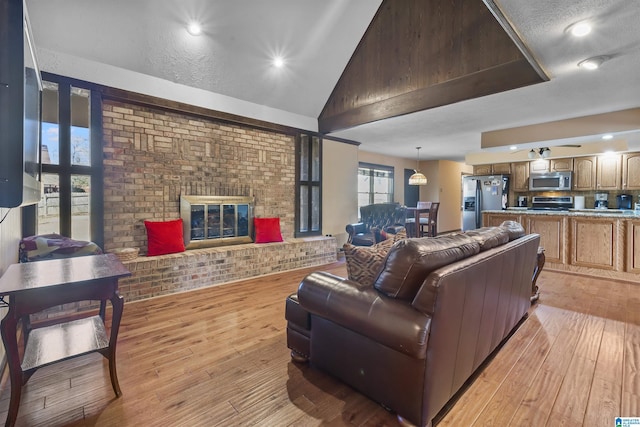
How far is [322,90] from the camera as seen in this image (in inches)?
191

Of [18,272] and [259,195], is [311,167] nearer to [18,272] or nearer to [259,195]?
[259,195]

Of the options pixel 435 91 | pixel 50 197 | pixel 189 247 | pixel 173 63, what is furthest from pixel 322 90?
pixel 50 197

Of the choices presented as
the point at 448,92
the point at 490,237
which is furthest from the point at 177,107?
the point at 490,237

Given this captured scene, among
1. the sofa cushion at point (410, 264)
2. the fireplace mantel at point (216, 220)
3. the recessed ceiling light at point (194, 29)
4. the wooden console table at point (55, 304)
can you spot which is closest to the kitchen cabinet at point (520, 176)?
the fireplace mantel at point (216, 220)

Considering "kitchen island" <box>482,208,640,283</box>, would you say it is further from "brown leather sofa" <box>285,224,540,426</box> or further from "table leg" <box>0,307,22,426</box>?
"table leg" <box>0,307,22,426</box>

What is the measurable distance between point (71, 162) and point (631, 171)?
9.16m

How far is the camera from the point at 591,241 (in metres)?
4.36

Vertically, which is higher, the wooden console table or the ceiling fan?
the ceiling fan

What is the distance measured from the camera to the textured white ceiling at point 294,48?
7.70ft

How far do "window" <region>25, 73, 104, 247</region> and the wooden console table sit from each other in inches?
62.1

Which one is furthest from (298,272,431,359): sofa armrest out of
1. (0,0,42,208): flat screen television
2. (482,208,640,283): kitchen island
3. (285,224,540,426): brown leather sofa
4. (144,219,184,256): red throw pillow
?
(482,208,640,283): kitchen island

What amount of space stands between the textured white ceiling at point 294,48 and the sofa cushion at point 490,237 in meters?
1.57

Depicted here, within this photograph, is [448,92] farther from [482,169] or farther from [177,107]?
[482,169]

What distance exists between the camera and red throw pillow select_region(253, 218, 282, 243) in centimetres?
457
